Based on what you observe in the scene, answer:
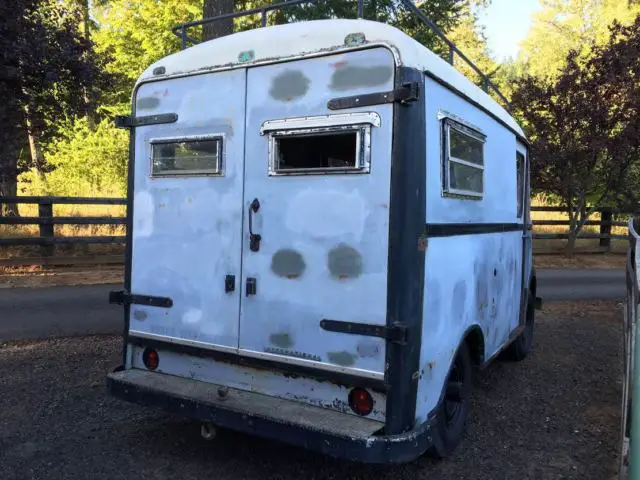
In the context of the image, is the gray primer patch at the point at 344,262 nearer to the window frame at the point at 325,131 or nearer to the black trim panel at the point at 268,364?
the window frame at the point at 325,131

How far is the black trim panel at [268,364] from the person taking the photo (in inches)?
120

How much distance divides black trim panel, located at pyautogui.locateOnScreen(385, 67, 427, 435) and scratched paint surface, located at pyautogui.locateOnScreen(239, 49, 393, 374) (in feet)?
0.16

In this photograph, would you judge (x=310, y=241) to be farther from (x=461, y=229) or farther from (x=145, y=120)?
(x=145, y=120)

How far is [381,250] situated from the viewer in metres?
3.00

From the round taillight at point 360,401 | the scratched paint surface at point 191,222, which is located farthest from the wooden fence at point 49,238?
the round taillight at point 360,401

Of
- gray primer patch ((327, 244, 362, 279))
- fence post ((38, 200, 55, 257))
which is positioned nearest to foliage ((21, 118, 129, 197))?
fence post ((38, 200, 55, 257))

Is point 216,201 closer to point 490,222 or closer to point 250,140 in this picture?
point 250,140

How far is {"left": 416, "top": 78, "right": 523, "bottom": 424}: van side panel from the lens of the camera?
317 cm

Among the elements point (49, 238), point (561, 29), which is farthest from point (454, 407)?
point (561, 29)

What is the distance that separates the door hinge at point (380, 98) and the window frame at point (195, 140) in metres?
0.81

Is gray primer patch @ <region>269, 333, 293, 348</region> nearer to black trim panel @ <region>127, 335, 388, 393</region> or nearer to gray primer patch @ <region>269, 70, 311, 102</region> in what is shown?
black trim panel @ <region>127, 335, 388, 393</region>

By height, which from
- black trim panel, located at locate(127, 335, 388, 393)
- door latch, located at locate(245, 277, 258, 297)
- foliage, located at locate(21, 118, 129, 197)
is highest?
foliage, located at locate(21, 118, 129, 197)

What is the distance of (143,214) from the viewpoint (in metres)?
3.87

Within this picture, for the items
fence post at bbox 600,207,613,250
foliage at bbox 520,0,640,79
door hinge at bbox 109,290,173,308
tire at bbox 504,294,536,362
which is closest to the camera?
door hinge at bbox 109,290,173,308
